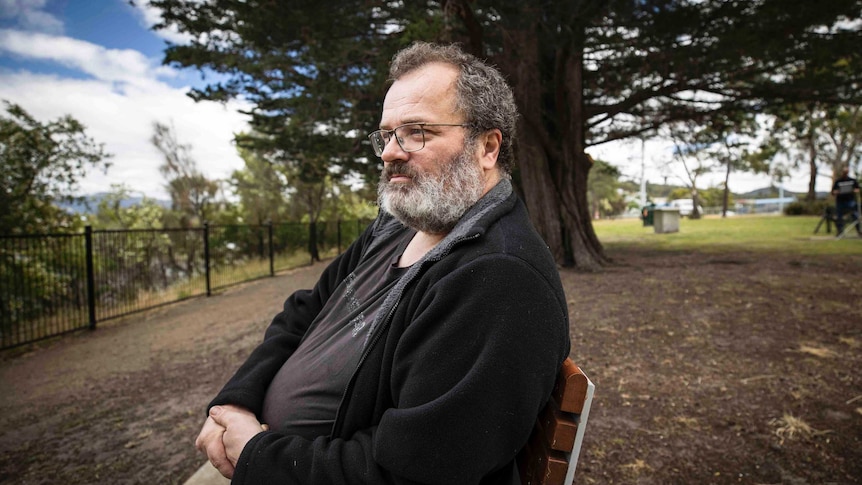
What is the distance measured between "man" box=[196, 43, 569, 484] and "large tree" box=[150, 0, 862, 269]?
431 cm

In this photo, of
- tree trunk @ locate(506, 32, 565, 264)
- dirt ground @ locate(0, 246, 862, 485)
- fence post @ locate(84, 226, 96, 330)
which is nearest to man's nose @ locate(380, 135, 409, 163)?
dirt ground @ locate(0, 246, 862, 485)

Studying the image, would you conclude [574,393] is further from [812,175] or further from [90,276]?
[812,175]

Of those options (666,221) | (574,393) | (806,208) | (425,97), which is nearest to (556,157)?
(425,97)

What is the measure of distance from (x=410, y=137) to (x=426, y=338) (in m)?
0.75

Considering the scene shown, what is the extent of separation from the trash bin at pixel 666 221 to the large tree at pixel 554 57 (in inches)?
432

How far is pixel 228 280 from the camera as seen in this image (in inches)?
481

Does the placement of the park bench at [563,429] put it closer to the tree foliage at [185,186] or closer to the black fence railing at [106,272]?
the black fence railing at [106,272]

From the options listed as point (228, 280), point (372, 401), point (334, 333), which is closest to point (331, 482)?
point (372, 401)

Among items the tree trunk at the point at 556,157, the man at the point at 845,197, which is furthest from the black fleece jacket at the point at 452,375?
the man at the point at 845,197

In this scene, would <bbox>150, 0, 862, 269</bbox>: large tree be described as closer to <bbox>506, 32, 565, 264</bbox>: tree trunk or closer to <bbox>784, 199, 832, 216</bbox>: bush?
<bbox>506, 32, 565, 264</bbox>: tree trunk

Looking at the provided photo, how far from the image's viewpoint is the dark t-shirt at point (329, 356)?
1.41 metres

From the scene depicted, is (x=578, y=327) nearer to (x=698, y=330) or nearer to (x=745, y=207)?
(x=698, y=330)

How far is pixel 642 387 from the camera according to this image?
12.0 ft

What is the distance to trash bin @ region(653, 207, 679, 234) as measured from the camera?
20.8m
